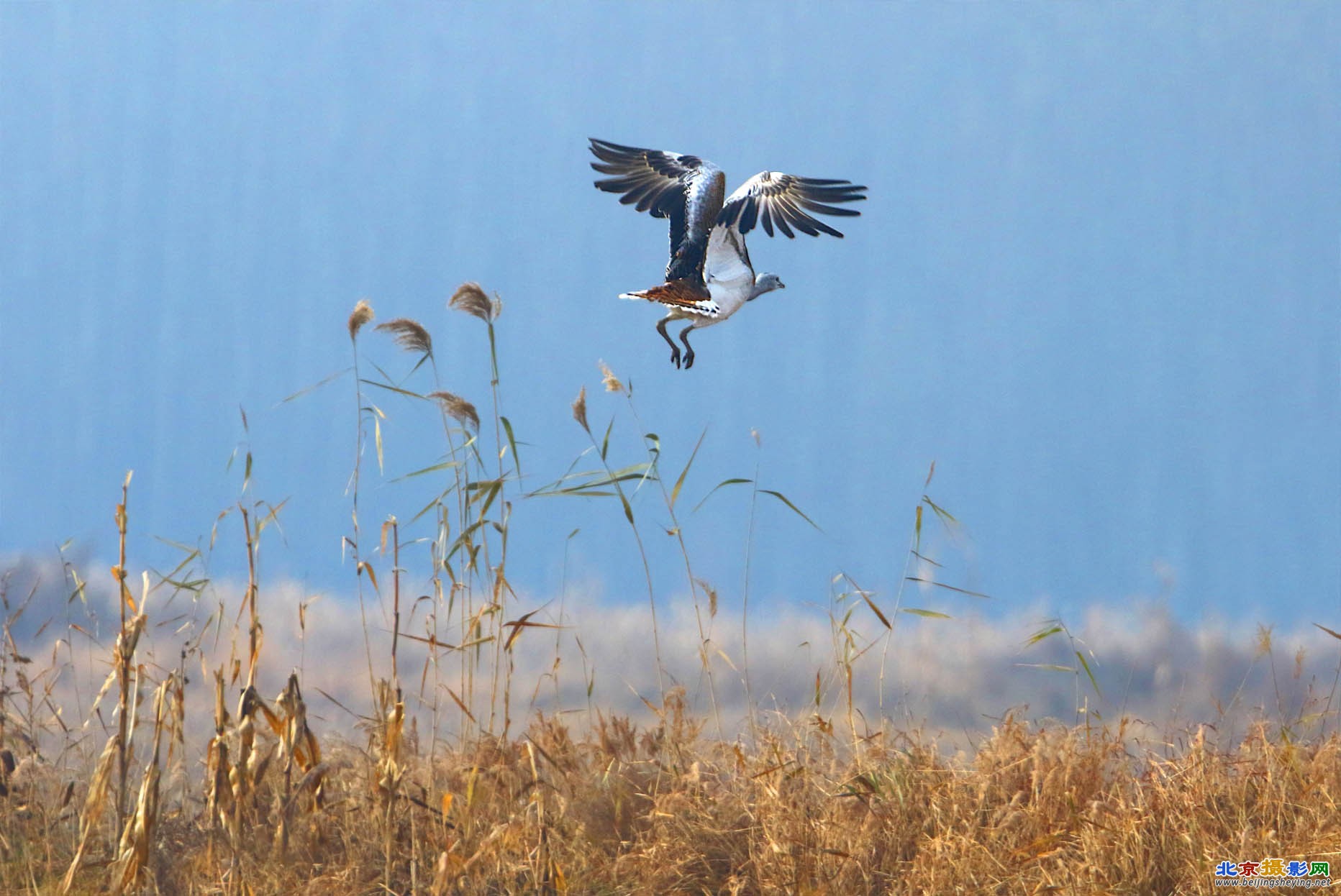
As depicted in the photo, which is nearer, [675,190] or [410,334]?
[410,334]

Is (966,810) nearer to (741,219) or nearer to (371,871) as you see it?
(371,871)

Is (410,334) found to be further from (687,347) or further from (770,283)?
(770,283)

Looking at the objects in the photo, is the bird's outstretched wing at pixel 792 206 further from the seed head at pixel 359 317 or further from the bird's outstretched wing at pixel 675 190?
the seed head at pixel 359 317

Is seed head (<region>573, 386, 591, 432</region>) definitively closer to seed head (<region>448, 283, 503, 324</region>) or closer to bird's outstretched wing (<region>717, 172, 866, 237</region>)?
seed head (<region>448, 283, 503, 324</region>)

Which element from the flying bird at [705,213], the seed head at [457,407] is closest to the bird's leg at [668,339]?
the flying bird at [705,213]

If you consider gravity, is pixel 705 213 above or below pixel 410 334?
above

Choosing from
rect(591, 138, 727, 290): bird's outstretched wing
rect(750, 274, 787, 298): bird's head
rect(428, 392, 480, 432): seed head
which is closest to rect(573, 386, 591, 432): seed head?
rect(428, 392, 480, 432): seed head

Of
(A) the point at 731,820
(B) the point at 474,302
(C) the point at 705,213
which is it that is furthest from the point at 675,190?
(A) the point at 731,820

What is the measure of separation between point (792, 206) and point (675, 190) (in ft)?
1.96

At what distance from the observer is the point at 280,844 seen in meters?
2.88

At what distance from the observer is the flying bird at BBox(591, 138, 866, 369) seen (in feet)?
15.0

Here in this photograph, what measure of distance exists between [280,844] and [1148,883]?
2478 mm

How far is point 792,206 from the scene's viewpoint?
520 centimetres

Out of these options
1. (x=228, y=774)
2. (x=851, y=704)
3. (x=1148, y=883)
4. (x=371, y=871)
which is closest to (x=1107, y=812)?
(x=1148, y=883)
